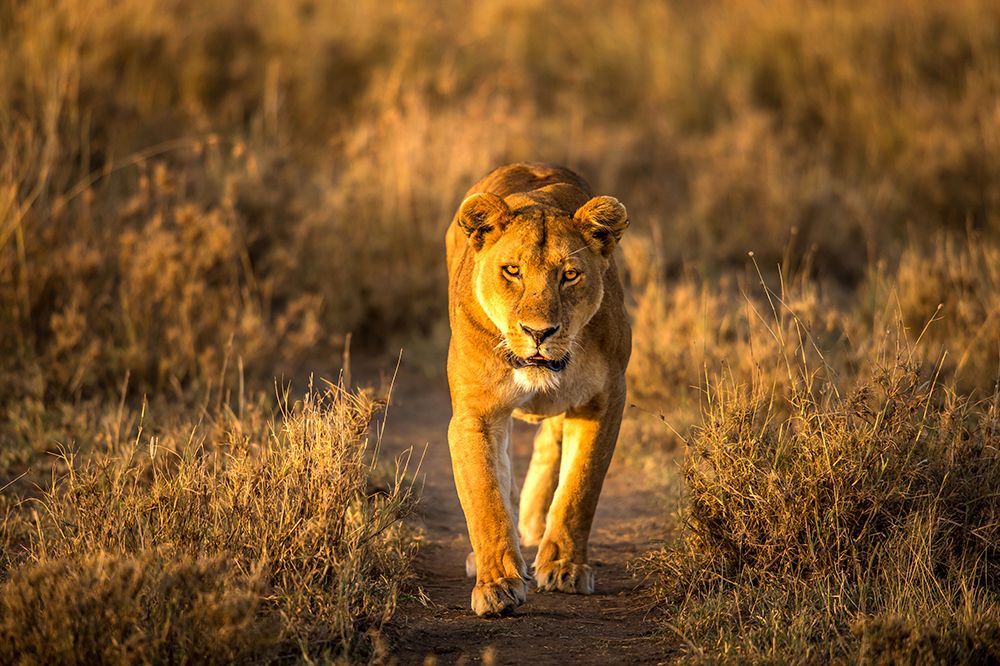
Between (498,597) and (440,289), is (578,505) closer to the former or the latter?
(498,597)

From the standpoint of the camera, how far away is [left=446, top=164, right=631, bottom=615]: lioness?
4.67 metres

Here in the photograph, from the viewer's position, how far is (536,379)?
4762 mm

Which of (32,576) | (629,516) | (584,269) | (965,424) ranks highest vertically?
(584,269)

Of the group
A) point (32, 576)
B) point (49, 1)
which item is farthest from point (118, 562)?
point (49, 1)

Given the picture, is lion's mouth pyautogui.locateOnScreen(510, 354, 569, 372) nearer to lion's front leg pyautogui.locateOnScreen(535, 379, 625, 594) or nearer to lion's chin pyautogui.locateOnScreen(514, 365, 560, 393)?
lion's chin pyautogui.locateOnScreen(514, 365, 560, 393)

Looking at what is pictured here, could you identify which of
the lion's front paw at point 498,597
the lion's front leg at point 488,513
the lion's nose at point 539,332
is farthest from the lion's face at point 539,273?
the lion's front paw at point 498,597

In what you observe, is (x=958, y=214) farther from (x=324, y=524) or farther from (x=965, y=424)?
(x=324, y=524)

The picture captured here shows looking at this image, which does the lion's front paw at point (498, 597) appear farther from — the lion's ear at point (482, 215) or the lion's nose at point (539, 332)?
the lion's ear at point (482, 215)

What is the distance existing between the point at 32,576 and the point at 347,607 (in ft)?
3.26

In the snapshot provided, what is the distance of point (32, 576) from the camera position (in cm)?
381

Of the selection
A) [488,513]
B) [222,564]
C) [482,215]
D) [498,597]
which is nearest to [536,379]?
[488,513]

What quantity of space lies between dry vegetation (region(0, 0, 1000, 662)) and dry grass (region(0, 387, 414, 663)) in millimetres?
16

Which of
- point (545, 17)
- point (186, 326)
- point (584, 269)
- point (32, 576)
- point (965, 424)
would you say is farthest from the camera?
point (545, 17)

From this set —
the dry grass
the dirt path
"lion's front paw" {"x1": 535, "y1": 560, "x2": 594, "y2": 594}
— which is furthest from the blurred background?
"lion's front paw" {"x1": 535, "y1": 560, "x2": 594, "y2": 594}
